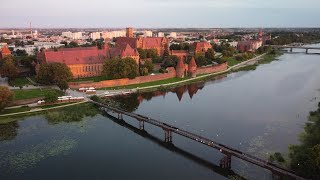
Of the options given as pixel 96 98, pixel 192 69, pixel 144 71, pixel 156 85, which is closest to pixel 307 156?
pixel 96 98

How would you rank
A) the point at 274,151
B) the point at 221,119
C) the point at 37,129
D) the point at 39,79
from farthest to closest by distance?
the point at 39,79
the point at 221,119
the point at 37,129
the point at 274,151

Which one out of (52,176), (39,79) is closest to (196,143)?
(52,176)

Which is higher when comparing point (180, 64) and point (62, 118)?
point (180, 64)

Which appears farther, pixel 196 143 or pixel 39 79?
pixel 39 79

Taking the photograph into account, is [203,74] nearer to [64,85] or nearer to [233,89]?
[233,89]

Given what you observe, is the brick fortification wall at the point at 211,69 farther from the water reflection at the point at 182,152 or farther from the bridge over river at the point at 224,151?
the water reflection at the point at 182,152

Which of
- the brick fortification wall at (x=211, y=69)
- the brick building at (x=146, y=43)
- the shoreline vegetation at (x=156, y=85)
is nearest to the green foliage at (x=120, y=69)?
the shoreline vegetation at (x=156, y=85)
